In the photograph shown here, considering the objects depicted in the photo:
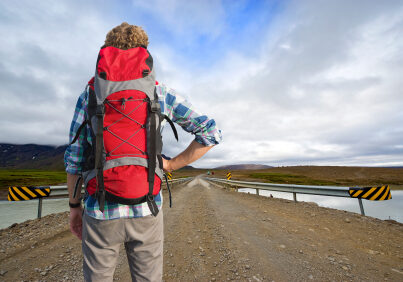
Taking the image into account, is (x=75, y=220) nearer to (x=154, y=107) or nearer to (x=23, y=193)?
(x=154, y=107)

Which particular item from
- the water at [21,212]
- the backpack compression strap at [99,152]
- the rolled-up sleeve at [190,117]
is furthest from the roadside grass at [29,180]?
the rolled-up sleeve at [190,117]

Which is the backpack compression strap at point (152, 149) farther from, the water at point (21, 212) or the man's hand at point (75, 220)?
the water at point (21, 212)


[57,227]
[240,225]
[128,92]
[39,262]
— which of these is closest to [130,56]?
[128,92]

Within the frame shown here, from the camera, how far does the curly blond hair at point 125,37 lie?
1.46 metres

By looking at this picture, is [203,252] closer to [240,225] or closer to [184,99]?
[240,225]

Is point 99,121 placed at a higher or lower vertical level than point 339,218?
higher

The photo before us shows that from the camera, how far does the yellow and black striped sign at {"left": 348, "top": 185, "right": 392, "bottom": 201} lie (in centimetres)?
477

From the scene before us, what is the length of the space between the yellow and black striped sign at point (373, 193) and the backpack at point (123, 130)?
6146 millimetres

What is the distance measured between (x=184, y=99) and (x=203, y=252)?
304 centimetres

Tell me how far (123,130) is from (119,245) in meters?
0.82

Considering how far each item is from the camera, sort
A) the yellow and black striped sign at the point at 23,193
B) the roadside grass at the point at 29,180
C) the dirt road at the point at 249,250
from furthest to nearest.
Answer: the roadside grass at the point at 29,180, the yellow and black striped sign at the point at 23,193, the dirt road at the point at 249,250

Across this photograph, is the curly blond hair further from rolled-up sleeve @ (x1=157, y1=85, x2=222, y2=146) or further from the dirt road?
the dirt road

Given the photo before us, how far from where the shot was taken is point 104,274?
4.11ft

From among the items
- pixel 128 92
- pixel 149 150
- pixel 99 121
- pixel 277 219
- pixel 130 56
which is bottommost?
pixel 277 219
